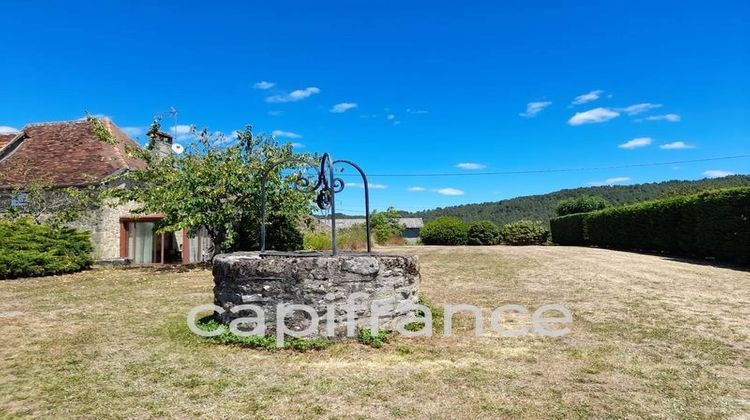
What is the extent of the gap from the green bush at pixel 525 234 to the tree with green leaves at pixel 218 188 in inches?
779

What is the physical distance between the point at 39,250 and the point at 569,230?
24696 millimetres

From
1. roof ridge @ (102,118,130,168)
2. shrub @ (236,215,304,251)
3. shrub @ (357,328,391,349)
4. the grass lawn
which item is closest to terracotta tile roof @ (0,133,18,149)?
roof ridge @ (102,118,130,168)

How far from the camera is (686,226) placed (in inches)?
592

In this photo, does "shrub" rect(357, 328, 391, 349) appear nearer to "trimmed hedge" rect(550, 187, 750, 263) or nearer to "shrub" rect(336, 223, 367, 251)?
"trimmed hedge" rect(550, 187, 750, 263)

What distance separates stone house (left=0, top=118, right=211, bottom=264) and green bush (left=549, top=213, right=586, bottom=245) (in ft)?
62.9

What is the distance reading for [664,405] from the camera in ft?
11.4

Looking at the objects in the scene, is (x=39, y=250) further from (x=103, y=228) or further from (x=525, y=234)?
(x=525, y=234)

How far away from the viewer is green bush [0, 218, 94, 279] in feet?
37.8

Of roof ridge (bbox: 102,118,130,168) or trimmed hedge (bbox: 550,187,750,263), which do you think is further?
roof ridge (bbox: 102,118,130,168)

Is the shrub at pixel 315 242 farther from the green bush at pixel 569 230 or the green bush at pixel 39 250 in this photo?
the green bush at pixel 569 230

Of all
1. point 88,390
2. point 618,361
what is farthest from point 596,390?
point 88,390

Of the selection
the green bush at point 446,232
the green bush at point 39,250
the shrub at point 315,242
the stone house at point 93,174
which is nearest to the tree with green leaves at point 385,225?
the green bush at point 446,232

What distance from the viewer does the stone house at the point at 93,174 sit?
1596cm

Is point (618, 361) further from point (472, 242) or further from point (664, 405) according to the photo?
point (472, 242)
